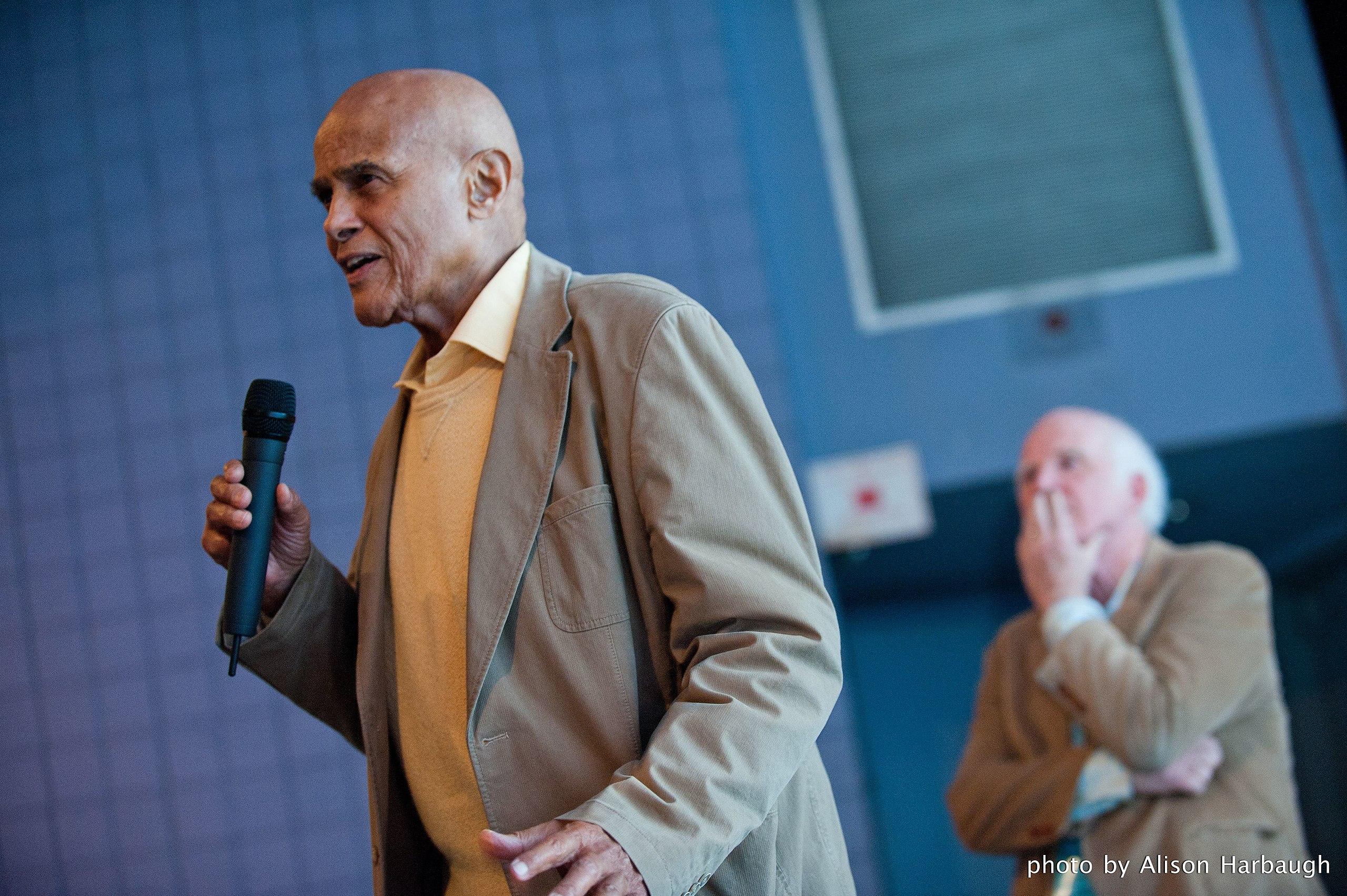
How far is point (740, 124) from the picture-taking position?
3303mm

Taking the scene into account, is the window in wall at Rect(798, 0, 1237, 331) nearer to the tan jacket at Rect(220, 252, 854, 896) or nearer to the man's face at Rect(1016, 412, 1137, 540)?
the man's face at Rect(1016, 412, 1137, 540)

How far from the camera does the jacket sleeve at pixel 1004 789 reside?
2205 millimetres

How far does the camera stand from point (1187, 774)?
2.12 meters

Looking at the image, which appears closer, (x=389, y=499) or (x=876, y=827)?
(x=389, y=499)

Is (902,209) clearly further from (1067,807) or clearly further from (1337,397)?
(1067,807)

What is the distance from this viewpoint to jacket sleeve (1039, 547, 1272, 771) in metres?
2.09

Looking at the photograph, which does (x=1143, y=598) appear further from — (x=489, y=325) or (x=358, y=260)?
(x=358, y=260)

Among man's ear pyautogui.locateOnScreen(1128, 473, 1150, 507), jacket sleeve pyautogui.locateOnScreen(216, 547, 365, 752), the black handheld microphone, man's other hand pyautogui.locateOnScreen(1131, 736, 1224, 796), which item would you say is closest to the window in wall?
man's ear pyautogui.locateOnScreen(1128, 473, 1150, 507)

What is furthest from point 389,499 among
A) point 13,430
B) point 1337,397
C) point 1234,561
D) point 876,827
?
point 1337,397

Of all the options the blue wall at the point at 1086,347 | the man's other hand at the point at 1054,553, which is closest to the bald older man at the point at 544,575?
Answer: the man's other hand at the point at 1054,553

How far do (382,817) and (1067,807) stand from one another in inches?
58.9

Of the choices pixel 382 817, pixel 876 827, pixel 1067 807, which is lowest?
pixel 876 827

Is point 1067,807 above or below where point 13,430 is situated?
below

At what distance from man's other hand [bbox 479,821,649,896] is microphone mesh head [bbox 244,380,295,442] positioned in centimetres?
53
